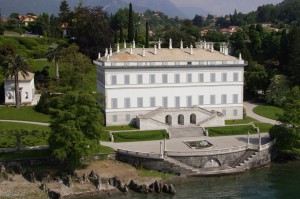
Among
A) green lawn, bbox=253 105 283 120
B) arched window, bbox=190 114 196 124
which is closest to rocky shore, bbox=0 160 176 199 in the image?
arched window, bbox=190 114 196 124

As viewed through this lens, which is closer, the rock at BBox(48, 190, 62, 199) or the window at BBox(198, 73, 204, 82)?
the rock at BBox(48, 190, 62, 199)

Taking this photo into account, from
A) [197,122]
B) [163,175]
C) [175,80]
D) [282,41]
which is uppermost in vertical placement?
[282,41]

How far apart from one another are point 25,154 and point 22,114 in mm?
16866

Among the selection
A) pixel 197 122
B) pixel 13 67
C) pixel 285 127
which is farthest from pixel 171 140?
pixel 13 67

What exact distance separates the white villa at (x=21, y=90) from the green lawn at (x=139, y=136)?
837 inches

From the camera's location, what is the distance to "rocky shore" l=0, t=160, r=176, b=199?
4481 cm

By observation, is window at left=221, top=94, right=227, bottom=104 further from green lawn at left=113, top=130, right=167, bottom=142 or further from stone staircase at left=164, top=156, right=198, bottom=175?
stone staircase at left=164, top=156, right=198, bottom=175

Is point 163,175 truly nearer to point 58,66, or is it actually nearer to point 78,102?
point 78,102

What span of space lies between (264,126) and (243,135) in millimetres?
4692

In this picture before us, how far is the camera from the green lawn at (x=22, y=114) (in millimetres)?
65438

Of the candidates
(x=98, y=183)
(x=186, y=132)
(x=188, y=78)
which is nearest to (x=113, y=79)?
(x=188, y=78)

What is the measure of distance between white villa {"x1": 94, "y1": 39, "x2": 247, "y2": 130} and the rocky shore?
48.6 feet

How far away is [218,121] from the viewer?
6500cm

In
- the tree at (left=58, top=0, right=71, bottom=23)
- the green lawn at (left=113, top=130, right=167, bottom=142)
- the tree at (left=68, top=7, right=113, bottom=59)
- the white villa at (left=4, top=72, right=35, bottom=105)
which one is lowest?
the green lawn at (left=113, top=130, right=167, bottom=142)
